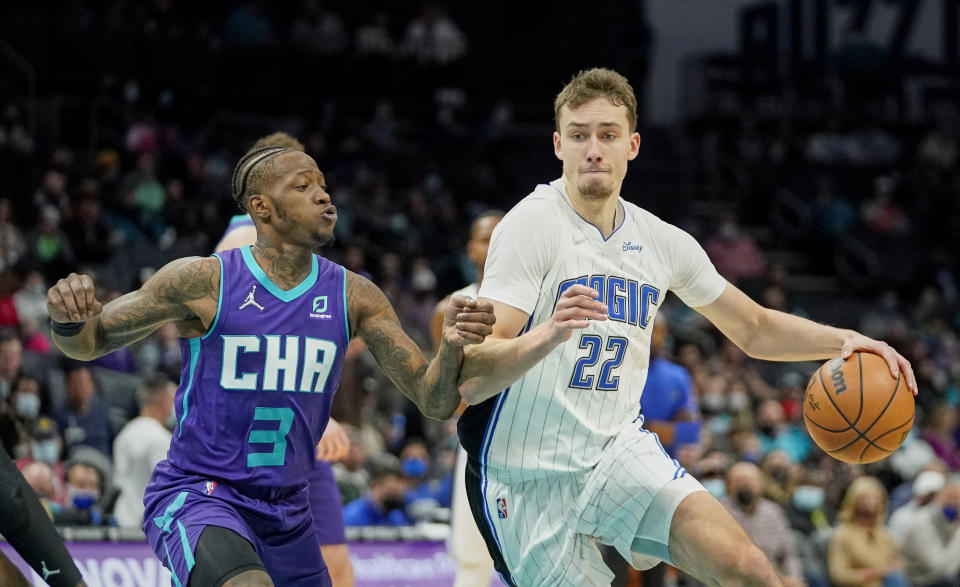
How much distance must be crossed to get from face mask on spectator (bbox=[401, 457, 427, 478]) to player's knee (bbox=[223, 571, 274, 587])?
6.37 meters

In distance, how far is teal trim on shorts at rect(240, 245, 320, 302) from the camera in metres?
4.48

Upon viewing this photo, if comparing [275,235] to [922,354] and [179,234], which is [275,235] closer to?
[179,234]

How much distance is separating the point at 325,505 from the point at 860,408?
234cm

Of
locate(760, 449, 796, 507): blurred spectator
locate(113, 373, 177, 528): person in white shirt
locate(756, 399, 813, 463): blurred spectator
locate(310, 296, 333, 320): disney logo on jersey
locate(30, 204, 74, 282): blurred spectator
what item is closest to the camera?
locate(310, 296, 333, 320): disney logo on jersey

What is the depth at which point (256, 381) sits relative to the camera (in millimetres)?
4363

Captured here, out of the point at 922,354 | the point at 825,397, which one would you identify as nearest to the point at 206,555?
the point at 825,397

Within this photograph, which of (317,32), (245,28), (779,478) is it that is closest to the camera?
(779,478)

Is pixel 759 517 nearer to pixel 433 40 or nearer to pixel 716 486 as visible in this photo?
pixel 716 486

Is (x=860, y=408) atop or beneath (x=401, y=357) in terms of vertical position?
beneath

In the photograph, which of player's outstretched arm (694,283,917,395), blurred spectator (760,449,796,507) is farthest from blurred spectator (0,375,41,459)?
blurred spectator (760,449,796,507)

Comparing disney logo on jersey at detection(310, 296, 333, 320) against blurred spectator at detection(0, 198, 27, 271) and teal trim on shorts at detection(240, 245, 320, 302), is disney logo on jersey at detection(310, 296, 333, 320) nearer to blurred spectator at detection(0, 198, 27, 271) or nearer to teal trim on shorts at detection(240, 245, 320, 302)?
teal trim on shorts at detection(240, 245, 320, 302)

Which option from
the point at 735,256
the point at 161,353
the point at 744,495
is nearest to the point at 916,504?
the point at 744,495

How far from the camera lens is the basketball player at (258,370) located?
14.2 ft

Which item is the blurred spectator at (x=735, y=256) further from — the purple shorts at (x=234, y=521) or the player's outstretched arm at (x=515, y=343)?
the purple shorts at (x=234, y=521)
